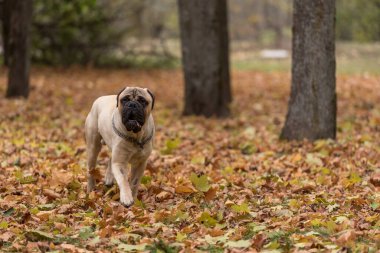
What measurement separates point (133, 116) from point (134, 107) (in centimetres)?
10

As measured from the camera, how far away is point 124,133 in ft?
24.3

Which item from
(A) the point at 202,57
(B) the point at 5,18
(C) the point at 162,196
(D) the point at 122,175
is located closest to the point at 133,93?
(D) the point at 122,175

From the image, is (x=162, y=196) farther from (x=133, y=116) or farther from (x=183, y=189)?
(x=133, y=116)

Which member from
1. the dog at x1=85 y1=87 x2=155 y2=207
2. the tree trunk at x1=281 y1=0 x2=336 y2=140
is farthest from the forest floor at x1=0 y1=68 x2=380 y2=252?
the tree trunk at x1=281 y1=0 x2=336 y2=140

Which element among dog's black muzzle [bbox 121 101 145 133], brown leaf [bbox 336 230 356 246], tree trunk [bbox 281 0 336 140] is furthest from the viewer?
tree trunk [bbox 281 0 336 140]

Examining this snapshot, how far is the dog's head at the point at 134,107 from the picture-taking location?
709cm

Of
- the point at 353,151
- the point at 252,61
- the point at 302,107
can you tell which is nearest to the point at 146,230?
the point at 353,151

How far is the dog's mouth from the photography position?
7.10 meters

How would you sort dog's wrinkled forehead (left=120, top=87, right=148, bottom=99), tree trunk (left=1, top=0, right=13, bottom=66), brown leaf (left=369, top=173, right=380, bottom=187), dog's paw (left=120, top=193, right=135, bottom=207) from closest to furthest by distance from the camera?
dog's wrinkled forehead (left=120, top=87, right=148, bottom=99) < dog's paw (left=120, top=193, right=135, bottom=207) < brown leaf (left=369, top=173, right=380, bottom=187) < tree trunk (left=1, top=0, right=13, bottom=66)

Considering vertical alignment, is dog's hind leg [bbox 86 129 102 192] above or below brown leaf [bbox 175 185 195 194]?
above

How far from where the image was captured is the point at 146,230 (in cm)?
638

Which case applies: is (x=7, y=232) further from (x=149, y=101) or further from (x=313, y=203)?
(x=313, y=203)

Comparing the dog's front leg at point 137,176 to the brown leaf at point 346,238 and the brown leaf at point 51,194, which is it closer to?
the brown leaf at point 51,194

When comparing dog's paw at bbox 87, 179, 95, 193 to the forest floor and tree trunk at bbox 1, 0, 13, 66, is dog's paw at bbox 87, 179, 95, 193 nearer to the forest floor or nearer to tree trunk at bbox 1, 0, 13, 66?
the forest floor
